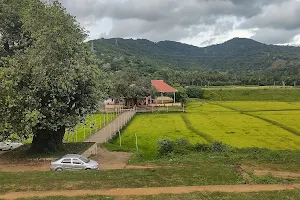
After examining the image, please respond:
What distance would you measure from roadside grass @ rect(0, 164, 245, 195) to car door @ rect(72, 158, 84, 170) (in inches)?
101

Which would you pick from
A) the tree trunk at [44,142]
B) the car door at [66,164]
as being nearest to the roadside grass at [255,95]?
the tree trunk at [44,142]

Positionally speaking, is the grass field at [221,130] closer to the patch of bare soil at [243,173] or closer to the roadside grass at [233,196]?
the patch of bare soil at [243,173]

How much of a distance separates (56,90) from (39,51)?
3.24 metres

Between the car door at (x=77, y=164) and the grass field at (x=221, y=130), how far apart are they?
10774mm

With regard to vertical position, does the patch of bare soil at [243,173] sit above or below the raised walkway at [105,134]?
above

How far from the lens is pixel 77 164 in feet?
75.5

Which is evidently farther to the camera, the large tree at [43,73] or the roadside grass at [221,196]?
the large tree at [43,73]

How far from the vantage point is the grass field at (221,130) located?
127ft

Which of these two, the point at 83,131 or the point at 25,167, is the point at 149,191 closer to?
the point at 25,167

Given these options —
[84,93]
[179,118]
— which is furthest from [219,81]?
[84,93]

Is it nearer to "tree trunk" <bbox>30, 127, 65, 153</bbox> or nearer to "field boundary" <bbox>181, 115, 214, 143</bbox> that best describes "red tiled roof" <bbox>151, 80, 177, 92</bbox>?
"field boundary" <bbox>181, 115, 214, 143</bbox>

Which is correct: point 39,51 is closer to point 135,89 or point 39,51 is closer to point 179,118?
point 179,118

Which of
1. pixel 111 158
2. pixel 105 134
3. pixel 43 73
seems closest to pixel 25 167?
pixel 43 73

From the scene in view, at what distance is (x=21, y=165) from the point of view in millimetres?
26078
